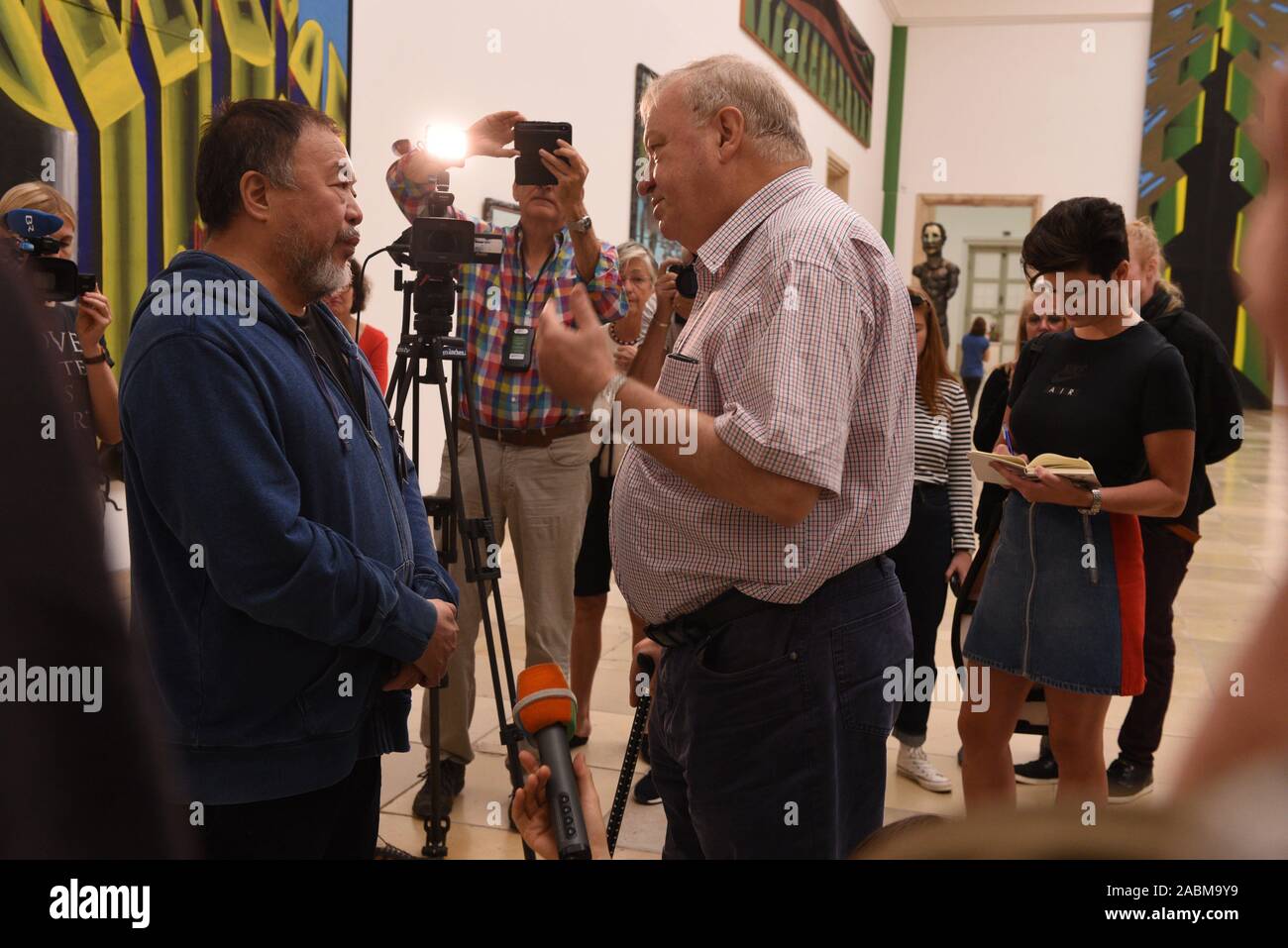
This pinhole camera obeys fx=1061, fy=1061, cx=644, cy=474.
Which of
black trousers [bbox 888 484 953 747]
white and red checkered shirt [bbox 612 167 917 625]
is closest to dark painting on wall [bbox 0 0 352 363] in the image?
white and red checkered shirt [bbox 612 167 917 625]

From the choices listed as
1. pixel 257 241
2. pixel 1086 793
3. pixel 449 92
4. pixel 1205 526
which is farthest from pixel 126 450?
pixel 1205 526

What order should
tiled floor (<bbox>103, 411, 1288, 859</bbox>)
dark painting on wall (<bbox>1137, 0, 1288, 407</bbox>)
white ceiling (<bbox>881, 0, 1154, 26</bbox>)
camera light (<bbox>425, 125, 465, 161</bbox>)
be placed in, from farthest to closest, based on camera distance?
white ceiling (<bbox>881, 0, 1154, 26</bbox>), dark painting on wall (<bbox>1137, 0, 1288, 407</bbox>), tiled floor (<bbox>103, 411, 1288, 859</bbox>), camera light (<bbox>425, 125, 465, 161</bbox>)

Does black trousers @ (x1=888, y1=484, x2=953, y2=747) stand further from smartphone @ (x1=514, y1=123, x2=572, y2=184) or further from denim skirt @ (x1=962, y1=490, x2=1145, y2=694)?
smartphone @ (x1=514, y1=123, x2=572, y2=184)

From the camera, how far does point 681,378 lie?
1741 mm

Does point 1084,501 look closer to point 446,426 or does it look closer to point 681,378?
point 681,378

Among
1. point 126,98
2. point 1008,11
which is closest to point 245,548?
point 126,98

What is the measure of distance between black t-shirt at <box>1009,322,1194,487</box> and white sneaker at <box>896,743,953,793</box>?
4.62 ft

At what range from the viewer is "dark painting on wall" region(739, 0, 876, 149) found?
11977mm

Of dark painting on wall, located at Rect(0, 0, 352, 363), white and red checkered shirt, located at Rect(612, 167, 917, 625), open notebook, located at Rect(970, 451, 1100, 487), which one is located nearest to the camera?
white and red checkered shirt, located at Rect(612, 167, 917, 625)

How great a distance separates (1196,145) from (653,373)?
1860 centimetres

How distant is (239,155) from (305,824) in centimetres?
113

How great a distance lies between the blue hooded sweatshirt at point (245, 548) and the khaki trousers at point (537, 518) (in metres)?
1.63

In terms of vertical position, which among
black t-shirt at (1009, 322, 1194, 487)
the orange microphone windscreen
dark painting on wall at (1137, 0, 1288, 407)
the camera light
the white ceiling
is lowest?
the orange microphone windscreen

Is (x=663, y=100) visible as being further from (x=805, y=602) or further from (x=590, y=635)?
(x=590, y=635)
